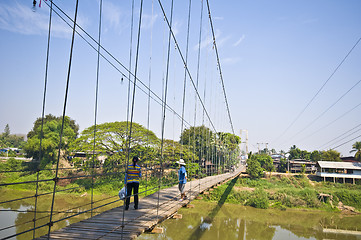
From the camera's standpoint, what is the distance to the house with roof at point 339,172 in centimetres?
1923

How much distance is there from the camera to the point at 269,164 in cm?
2319

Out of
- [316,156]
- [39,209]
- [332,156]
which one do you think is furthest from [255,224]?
[316,156]

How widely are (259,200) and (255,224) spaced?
298 cm

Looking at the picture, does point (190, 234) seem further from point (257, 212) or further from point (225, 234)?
point (257, 212)

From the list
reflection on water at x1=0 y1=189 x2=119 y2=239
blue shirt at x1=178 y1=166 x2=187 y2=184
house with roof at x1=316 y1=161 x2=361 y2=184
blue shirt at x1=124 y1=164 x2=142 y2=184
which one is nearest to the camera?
blue shirt at x1=124 y1=164 x2=142 y2=184

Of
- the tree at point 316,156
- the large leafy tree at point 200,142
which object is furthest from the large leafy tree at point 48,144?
the tree at point 316,156

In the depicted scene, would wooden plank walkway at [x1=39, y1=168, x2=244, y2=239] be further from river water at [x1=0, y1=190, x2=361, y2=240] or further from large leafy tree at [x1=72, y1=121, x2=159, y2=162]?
large leafy tree at [x1=72, y1=121, x2=159, y2=162]

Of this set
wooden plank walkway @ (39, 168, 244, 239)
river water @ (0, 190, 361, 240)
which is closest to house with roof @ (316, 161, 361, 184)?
river water @ (0, 190, 361, 240)

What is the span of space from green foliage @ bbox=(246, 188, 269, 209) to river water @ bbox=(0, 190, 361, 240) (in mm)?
385

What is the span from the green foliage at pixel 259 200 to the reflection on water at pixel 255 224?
43 centimetres

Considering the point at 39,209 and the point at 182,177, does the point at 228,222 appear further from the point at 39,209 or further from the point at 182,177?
the point at 182,177

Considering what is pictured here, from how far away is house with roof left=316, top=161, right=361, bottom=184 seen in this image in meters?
19.2

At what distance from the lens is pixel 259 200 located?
14.7m

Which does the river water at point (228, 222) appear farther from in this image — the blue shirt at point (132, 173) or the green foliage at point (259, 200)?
the blue shirt at point (132, 173)
